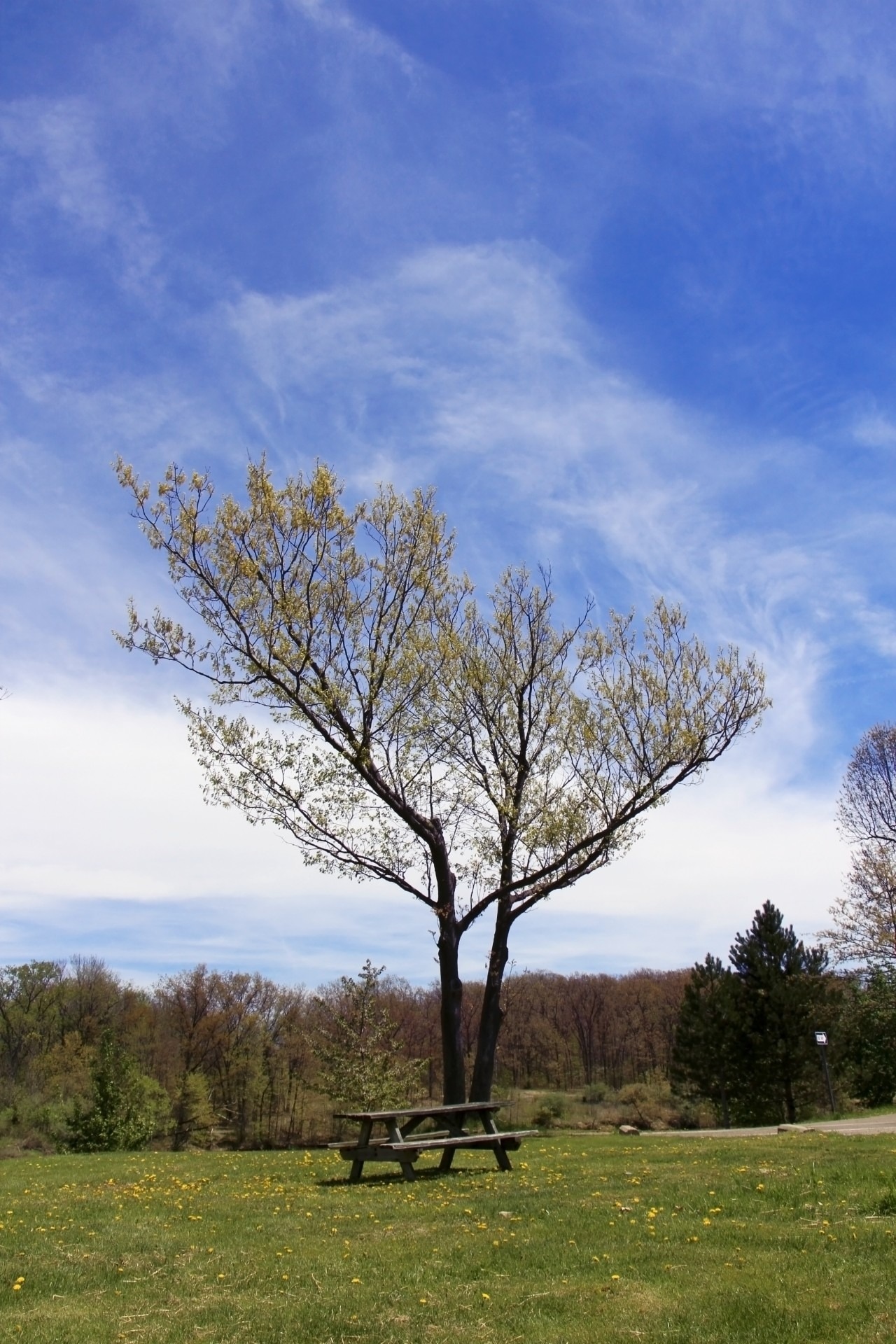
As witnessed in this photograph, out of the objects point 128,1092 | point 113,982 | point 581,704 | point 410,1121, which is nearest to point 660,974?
point 113,982

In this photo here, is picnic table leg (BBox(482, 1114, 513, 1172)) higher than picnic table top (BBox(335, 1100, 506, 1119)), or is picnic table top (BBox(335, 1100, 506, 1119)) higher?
picnic table top (BBox(335, 1100, 506, 1119))

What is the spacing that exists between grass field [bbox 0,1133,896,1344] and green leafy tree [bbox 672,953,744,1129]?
3386 cm

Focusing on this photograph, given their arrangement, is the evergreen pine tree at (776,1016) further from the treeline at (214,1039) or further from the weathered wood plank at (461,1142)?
the weathered wood plank at (461,1142)

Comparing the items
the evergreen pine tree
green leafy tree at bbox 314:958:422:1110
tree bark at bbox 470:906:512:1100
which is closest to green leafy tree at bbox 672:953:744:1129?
the evergreen pine tree

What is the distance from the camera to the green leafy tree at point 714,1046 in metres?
41.5

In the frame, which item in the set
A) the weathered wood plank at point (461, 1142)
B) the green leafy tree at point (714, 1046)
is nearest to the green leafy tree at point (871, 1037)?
the green leafy tree at point (714, 1046)

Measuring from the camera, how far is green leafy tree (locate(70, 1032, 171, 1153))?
26.7 m

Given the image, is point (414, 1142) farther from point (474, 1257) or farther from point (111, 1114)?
point (111, 1114)

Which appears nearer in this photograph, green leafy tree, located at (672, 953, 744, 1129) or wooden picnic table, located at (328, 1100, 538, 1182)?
wooden picnic table, located at (328, 1100, 538, 1182)

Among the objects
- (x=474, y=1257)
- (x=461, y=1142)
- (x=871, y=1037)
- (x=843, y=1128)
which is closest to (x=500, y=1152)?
(x=461, y=1142)

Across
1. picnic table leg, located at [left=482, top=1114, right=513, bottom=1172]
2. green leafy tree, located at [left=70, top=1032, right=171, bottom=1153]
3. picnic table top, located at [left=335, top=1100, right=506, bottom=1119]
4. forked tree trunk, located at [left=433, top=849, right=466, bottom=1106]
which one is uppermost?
forked tree trunk, located at [left=433, top=849, right=466, bottom=1106]

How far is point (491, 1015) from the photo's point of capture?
56.9 feet

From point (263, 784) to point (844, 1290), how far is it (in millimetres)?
12698

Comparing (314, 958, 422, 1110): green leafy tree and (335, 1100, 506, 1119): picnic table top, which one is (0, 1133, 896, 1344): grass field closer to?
(335, 1100, 506, 1119): picnic table top
